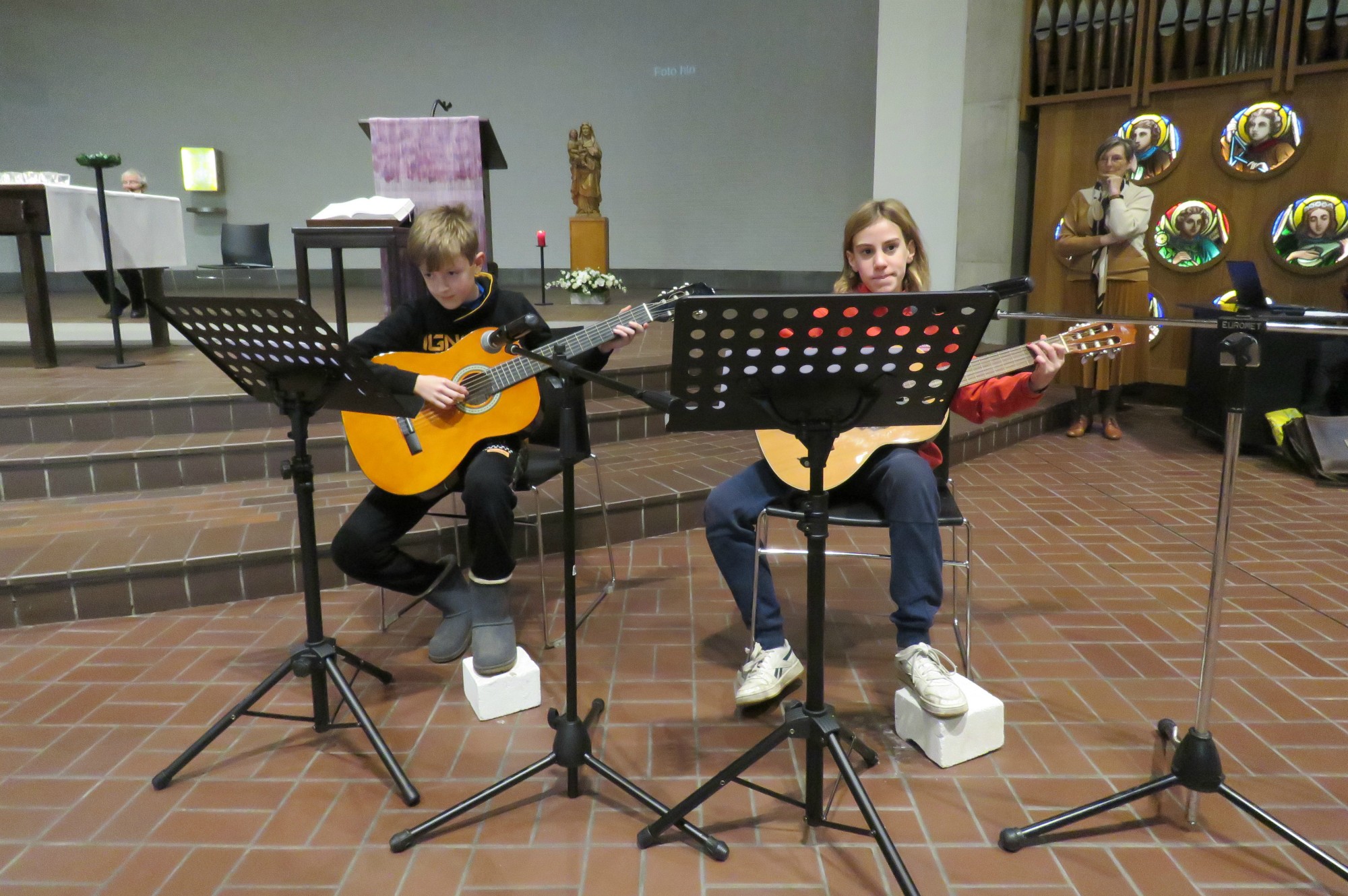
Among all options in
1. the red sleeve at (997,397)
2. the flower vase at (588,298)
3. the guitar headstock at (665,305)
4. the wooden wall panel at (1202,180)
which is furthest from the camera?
the flower vase at (588,298)

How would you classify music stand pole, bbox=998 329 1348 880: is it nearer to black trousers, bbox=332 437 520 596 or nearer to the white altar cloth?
black trousers, bbox=332 437 520 596

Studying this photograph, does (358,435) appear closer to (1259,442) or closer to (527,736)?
(527,736)

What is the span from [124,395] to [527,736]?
2943mm

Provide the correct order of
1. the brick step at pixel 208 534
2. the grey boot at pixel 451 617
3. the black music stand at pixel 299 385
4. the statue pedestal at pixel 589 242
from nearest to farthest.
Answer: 1. the black music stand at pixel 299 385
2. the grey boot at pixel 451 617
3. the brick step at pixel 208 534
4. the statue pedestal at pixel 589 242

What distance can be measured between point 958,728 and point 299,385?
1687 mm

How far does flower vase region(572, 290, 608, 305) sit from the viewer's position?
27.2ft

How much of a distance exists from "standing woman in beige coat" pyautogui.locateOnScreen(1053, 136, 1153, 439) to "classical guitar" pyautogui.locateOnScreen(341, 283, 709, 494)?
3.74 m

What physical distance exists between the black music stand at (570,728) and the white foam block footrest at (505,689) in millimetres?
328

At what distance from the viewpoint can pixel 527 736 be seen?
2.30 m

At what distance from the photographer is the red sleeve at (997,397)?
2.34m

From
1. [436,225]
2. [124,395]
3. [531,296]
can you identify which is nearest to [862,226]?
[436,225]

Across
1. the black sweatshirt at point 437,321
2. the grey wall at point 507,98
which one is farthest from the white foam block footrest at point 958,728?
the grey wall at point 507,98

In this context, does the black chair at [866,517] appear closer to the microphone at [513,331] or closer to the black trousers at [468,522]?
the black trousers at [468,522]

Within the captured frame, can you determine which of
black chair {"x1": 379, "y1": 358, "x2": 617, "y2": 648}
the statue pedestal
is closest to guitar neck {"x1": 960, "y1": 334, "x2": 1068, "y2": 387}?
black chair {"x1": 379, "y1": 358, "x2": 617, "y2": 648}
